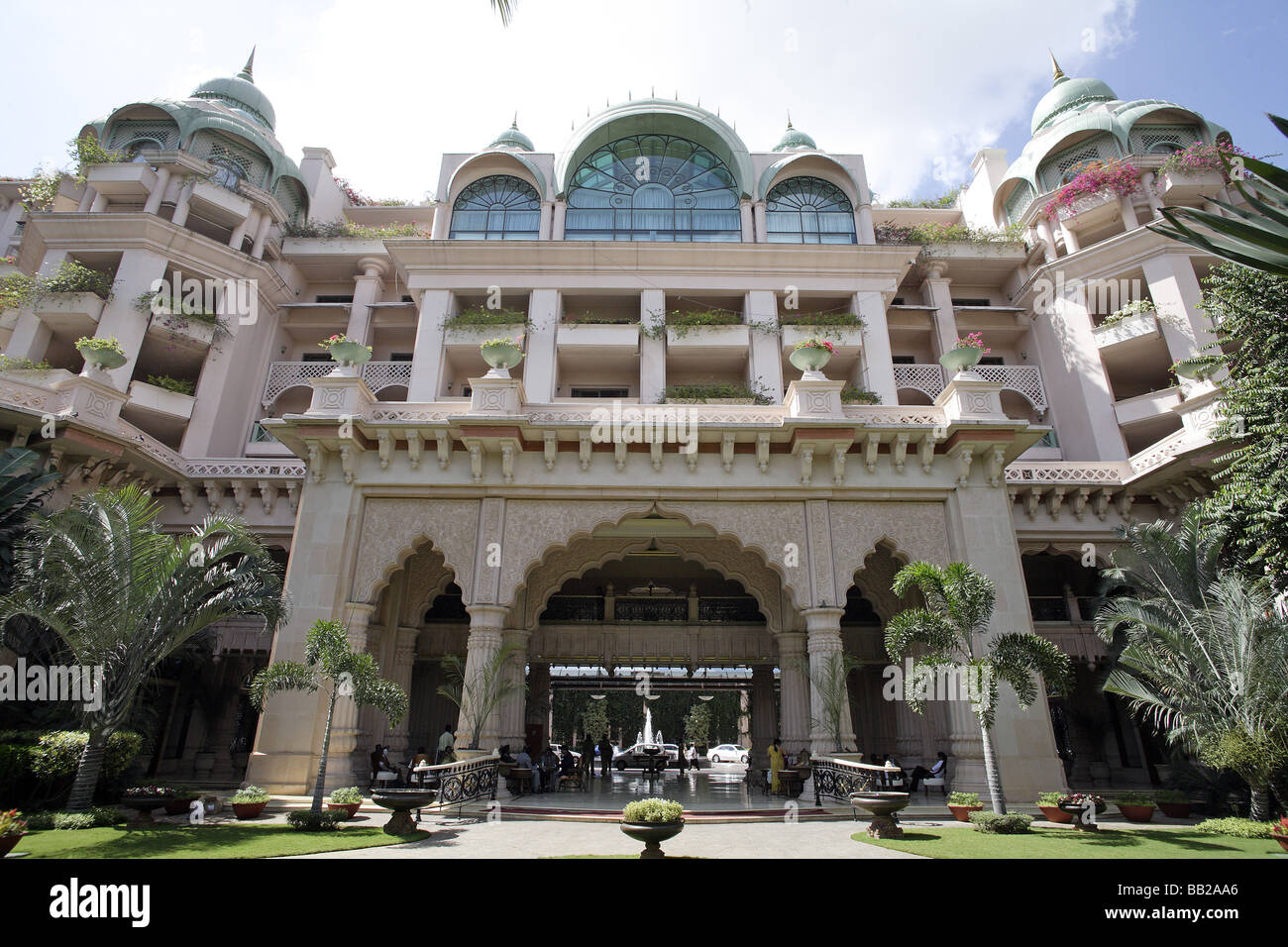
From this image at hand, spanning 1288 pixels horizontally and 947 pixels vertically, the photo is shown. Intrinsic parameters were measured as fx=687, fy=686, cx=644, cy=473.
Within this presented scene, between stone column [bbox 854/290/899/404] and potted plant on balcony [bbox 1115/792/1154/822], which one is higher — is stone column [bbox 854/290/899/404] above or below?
above

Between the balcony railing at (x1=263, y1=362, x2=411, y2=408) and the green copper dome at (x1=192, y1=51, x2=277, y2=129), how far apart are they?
987 cm

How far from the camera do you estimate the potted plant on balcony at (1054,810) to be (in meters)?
9.99

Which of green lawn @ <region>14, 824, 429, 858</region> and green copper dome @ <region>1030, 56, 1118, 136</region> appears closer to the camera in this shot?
green lawn @ <region>14, 824, 429, 858</region>

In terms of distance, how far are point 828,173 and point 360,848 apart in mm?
21916

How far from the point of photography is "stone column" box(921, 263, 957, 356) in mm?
22266

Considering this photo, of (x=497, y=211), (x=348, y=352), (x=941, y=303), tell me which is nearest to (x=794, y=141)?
(x=941, y=303)

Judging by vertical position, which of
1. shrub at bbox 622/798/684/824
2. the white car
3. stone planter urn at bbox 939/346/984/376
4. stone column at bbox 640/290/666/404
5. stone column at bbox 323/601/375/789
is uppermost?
stone column at bbox 640/290/666/404

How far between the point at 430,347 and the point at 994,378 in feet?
56.2

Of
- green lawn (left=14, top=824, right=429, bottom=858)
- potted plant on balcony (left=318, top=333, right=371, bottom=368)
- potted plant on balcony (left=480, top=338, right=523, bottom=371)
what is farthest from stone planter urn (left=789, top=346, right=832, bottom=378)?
green lawn (left=14, top=824, right=429, bottom=858)

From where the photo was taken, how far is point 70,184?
2212 centimetres

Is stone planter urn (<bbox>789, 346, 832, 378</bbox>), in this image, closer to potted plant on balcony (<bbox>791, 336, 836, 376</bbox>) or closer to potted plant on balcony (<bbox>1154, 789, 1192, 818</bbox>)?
potted plant on balcony (<bbox>791, 336, 836, 376</bbox>)

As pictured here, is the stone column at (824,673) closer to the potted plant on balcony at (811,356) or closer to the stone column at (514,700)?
the potted plant on balcony at (811,356)

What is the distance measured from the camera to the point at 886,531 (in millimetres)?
14039
